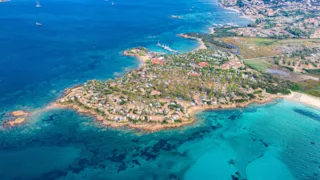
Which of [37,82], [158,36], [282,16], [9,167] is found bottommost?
[9,167]

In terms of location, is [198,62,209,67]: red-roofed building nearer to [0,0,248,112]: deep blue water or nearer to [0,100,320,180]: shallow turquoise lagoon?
[0,0,248,112]: deep blue water

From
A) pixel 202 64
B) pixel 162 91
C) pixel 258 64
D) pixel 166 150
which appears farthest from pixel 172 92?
pixel 258 64

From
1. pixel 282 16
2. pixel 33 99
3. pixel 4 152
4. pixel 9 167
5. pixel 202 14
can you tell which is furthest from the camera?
pixel 202 14

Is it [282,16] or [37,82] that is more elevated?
[282,16]

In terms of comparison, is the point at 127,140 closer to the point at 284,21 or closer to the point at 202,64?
the point at 202,64

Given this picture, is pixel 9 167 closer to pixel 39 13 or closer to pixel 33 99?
pixel 33 99

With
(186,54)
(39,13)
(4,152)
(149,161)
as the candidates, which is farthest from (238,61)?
(39,13)
